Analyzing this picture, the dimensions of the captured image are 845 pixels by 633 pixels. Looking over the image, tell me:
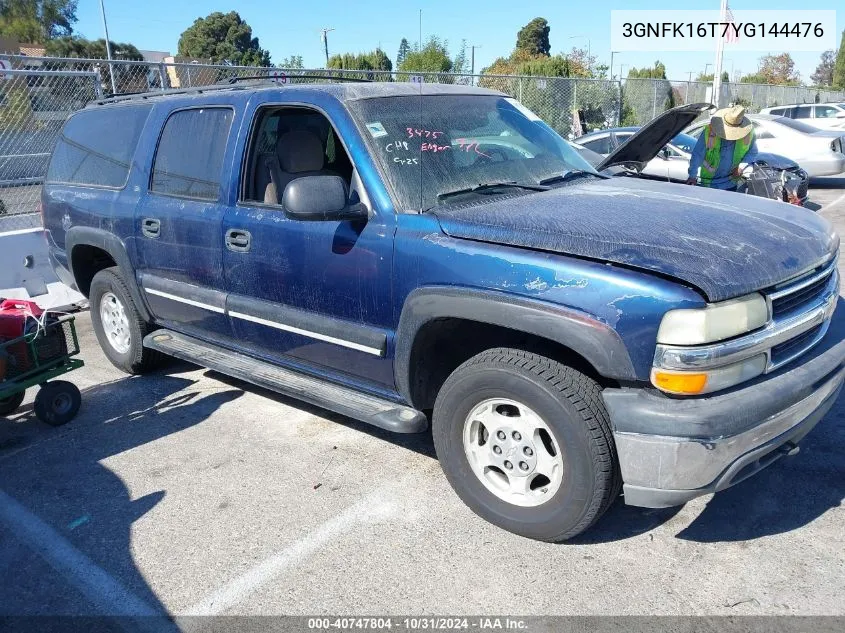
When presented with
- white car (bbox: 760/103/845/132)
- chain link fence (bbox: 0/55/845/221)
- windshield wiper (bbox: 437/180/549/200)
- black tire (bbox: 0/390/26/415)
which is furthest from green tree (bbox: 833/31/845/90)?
black tire (bbox: 0/390/26/415)

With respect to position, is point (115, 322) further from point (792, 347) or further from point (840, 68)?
point (840, 68)

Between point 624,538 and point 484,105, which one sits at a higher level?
point 484,105

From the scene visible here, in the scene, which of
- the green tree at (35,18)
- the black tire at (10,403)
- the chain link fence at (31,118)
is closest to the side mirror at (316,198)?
the black tire at (10,403)

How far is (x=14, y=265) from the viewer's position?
6.85 meters

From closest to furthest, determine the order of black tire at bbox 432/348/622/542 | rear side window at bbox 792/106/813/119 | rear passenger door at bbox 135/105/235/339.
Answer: black tire at bbox 432/348/622/542 < rear passenger door at bbox 135/105/235/339 < rear side window at bbox 792/106/813/119

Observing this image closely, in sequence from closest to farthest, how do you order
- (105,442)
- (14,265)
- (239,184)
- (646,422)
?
1. (646,422)
2. (239,184)
3. (105,442)
4. (14,265)

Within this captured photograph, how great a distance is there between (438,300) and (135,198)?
2695 mm

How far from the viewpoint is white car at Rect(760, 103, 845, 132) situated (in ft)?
61.0

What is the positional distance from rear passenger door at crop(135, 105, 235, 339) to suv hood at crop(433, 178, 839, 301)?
62.7 inches

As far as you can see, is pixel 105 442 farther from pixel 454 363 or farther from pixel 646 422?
pixel 646 422

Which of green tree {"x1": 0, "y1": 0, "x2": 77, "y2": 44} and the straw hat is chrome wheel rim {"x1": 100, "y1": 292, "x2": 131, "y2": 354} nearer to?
the straw hat

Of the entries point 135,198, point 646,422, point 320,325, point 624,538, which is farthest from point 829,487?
point 135,198

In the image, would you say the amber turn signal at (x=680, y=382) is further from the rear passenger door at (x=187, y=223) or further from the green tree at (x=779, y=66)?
the green tree at (x=779, y=66)

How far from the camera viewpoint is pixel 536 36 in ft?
221
